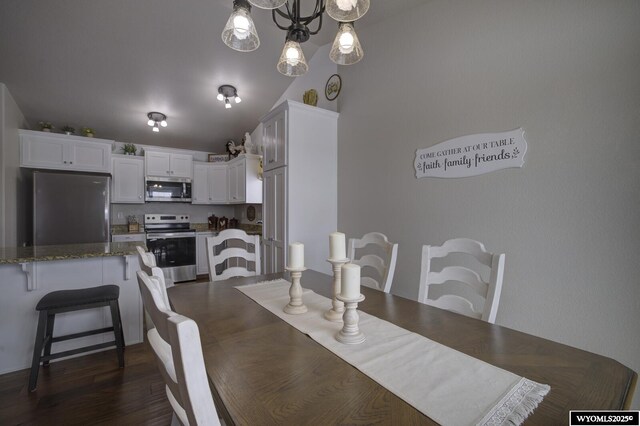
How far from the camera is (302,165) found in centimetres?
281

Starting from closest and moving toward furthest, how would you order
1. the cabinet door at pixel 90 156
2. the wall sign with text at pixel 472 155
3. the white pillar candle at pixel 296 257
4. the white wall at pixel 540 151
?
the white pillar candle at pixel 296 257 → the white wall at pixel 540 151 → the wall sign with text at pixel 472 155 → the cabinet door at pixel 90 156

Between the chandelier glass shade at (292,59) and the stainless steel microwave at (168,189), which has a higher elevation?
the chandelier glass shade at (292,59)

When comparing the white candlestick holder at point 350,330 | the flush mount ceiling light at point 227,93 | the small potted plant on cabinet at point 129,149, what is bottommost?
the white candlestick holder at point 350,330

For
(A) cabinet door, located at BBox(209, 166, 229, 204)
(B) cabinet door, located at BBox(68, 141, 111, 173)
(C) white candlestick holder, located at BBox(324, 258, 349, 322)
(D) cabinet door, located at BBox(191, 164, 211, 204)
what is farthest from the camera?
(A) cabinet door, located at BBox(209, 166, 229, 204)

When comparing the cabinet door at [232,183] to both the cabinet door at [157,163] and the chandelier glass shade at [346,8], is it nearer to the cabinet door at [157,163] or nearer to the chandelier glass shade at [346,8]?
the cabinet door at [157,163]

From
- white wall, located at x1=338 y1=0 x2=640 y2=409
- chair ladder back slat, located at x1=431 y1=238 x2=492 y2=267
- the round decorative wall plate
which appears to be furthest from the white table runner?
the round decorative wall plate

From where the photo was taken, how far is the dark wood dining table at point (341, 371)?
0.60m

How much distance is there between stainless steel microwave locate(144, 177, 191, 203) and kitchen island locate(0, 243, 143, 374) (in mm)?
2294

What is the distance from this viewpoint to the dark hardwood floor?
1.56m

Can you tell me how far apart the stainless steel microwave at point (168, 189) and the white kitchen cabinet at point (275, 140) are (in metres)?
2.40

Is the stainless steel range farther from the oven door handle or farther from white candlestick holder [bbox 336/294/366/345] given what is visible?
white candlestick holder [bbox 336/294/366/345]

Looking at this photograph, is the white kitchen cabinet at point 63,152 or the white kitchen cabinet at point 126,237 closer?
the white kitchen cabinet at point 63,152

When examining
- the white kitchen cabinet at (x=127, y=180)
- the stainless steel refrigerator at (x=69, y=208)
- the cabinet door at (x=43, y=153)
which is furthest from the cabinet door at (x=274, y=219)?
the cabinet door at (x=43, y=153)

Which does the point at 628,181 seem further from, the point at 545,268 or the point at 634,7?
the point at 634,7
